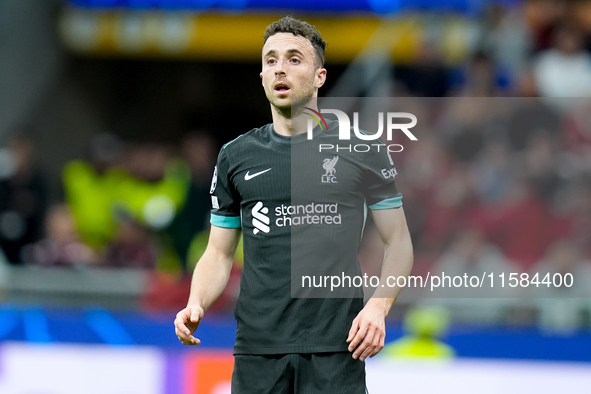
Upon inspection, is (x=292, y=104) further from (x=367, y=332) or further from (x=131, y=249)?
(x=131, y=249)

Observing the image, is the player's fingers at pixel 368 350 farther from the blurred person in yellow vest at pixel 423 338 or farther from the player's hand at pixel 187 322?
the blurred person in yellow vest at pixel 423 338

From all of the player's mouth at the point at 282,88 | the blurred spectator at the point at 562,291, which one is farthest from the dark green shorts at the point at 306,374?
the blurred spectator at the point at 562,291

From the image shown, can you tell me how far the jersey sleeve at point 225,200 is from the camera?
11.8 ft

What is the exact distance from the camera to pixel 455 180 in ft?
24.6

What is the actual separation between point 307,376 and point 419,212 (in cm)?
391

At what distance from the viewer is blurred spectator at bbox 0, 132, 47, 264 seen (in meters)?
9.07

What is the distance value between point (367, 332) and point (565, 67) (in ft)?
19.0

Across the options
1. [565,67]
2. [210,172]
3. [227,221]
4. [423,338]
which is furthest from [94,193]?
[227,221]

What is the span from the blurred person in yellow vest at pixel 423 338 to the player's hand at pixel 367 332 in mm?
3541

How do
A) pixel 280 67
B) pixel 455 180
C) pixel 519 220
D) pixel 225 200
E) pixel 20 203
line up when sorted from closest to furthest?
pixel 280 67, pixel 225 200, pixel 519 220, pixel 455 180, pixel 20 203

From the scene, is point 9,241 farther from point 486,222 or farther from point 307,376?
point 307,376

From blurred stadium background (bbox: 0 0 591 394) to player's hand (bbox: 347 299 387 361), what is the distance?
6.60ft

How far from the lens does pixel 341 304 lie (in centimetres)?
338

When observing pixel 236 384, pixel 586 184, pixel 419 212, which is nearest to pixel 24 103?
pixel 419 212
